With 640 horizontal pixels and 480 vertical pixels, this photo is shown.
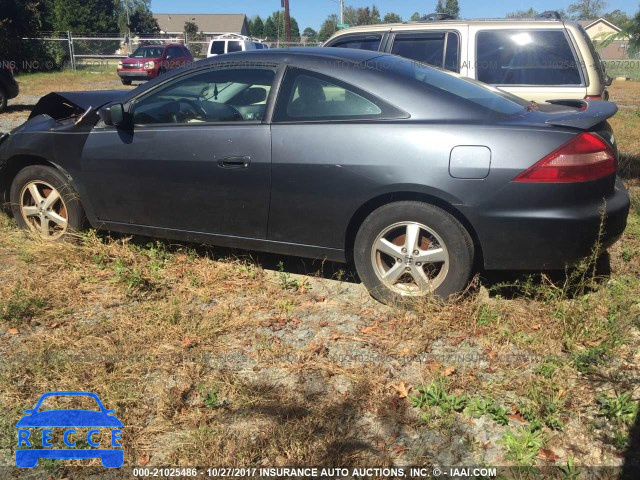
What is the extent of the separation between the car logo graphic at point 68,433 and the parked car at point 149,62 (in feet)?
70.6

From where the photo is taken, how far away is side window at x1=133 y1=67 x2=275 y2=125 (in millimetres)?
4043

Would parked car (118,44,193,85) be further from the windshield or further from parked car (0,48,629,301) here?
parked car (0,48,629,301)

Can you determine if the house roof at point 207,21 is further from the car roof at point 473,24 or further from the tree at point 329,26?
the car roof at point 473,24

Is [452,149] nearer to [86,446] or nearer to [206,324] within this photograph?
[206,324]

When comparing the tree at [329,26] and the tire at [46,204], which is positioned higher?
the tree at [329,26]


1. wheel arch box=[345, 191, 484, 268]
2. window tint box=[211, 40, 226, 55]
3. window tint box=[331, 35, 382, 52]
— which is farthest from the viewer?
window tint box=[211, 40, 226, 55]

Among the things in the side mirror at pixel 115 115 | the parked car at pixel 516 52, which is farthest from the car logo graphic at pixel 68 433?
the parked car at pixel 516 52

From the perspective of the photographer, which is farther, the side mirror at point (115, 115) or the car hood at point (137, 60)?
the car hood at point (137, 60)

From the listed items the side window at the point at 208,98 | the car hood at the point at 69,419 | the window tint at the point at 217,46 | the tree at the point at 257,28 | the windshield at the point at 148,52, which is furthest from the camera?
the tree at the point at 257,28

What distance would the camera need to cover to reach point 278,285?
163 inches

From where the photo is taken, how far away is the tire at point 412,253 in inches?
138

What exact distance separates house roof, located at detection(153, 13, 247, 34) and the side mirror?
8058cm

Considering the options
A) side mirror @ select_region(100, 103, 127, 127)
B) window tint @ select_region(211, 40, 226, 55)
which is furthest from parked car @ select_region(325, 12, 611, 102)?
window tint @ select_region(211, 40, 226, 55)

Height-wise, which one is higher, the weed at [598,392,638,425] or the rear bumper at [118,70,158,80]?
the rear bumper at [118,70,158,80]
